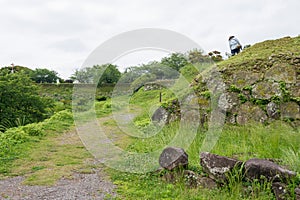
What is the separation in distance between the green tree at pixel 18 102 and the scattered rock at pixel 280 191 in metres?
8.14

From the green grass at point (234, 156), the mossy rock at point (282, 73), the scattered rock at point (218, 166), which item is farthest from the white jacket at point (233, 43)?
the scattered rock at point (218, 166)

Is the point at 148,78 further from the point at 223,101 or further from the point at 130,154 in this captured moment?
the point at 130,154

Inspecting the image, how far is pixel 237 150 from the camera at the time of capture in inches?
158

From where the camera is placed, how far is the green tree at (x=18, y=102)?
29.4ft

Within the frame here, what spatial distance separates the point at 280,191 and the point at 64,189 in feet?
8.21

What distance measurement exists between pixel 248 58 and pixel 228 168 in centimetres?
425

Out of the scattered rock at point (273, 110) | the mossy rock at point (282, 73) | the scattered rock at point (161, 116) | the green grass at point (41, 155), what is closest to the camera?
the green grass at point (41, 155)

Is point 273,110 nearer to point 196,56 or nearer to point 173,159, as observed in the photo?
point 173,159

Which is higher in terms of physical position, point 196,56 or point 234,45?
point 196,56

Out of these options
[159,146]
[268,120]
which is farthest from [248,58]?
[159,146]

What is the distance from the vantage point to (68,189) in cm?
353

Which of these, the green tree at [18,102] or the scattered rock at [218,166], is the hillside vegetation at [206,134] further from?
the green tree at [18,102]

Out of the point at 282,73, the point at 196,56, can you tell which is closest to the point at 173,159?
the point at 282,73

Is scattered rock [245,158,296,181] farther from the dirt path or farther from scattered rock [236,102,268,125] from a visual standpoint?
scattered rock [236,102,268,125]
